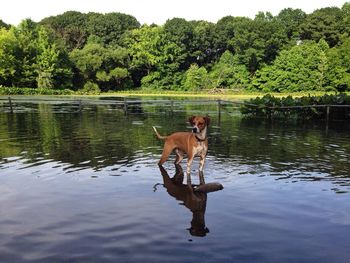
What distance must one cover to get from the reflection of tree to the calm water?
30 millimetres

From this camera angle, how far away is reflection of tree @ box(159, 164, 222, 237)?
5590mm

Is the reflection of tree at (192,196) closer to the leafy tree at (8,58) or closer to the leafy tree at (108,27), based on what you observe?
the leafy tree at (8,58)

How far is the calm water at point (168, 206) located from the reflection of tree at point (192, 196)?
0.03 metres

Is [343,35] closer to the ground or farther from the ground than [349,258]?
farther from the ground

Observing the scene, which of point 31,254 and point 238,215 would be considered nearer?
point 31,254

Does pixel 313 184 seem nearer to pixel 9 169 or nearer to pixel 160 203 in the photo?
pixel 160 203

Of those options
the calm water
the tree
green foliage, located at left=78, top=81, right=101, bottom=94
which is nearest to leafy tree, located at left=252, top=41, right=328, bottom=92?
green foliage, located at left=78, top=81, right=101, bottom=94

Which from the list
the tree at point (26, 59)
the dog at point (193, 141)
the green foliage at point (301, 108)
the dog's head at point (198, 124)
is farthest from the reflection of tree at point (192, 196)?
the tree at point (26, 59)

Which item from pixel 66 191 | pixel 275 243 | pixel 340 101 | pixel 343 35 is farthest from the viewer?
pixel 343 35

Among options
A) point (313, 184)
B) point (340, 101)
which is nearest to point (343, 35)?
point (340, 101)

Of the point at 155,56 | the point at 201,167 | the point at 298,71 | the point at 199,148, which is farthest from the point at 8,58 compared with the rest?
the point at 199,148

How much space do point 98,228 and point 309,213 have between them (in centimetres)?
341

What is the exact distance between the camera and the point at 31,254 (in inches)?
186

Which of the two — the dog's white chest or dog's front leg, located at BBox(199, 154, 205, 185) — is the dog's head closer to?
the dog's white chest
